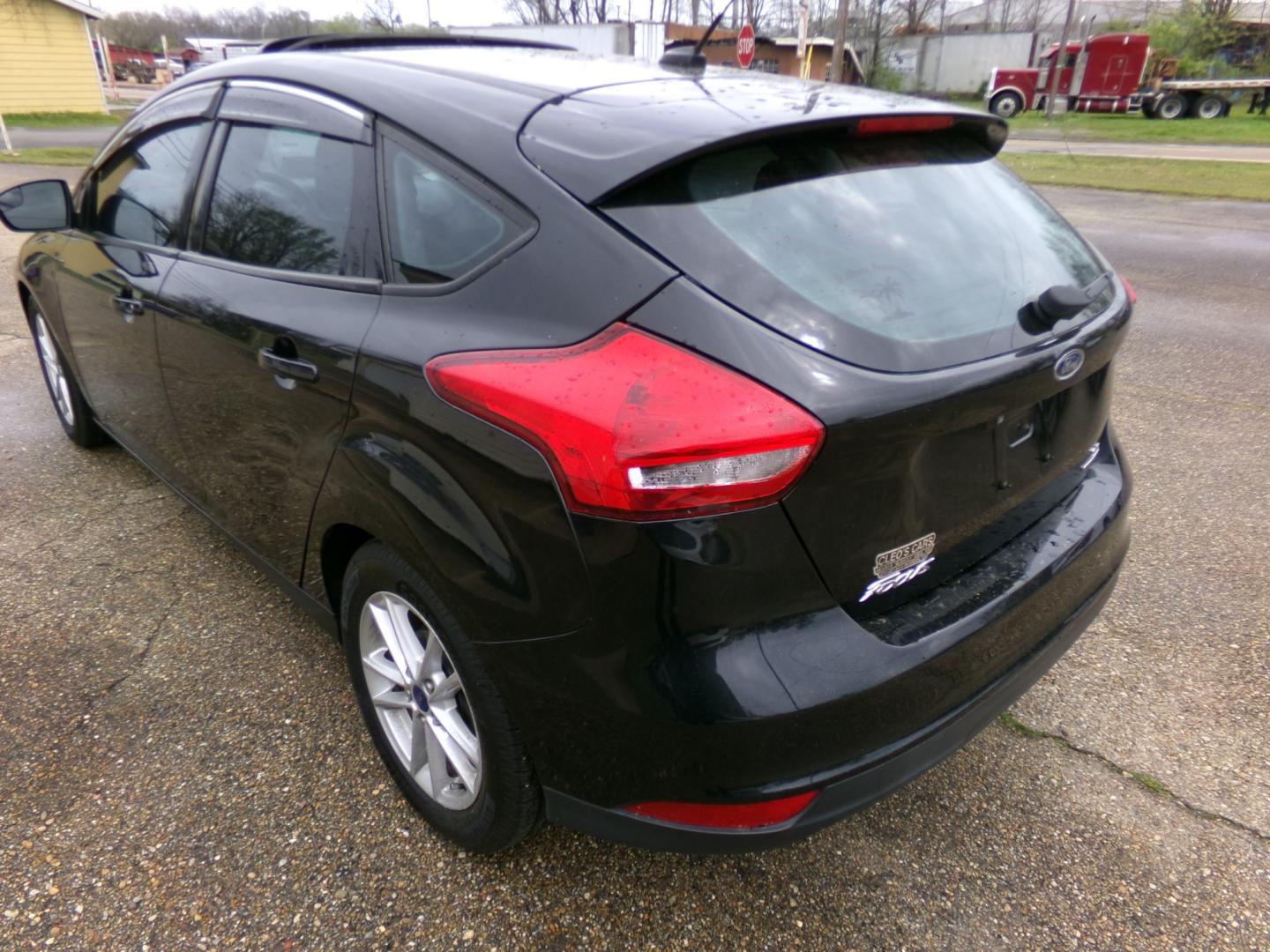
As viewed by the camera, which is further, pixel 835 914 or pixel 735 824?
pixel 835 914

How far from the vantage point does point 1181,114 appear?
108 feet

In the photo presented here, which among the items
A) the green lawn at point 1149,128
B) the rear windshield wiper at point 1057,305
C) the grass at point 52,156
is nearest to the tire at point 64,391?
the rear windshield wiper at point 1057,305

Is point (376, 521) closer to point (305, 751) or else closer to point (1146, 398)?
point (305, 751)

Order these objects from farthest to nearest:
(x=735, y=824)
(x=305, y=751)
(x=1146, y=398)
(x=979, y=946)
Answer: (x=1146, y=398) → (x=305, y=751) → (x=979, y=946) → (x=735, y=824)

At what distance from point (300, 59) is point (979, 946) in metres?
2.73

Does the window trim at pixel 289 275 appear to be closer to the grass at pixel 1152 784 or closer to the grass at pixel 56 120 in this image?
the grass at pixel 1152 784

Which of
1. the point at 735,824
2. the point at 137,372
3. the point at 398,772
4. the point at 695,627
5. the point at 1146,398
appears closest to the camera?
the point at 695,627

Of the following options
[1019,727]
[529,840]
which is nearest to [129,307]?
[529,840]

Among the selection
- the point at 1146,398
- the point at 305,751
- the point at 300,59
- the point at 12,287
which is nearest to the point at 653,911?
the point at 305,751

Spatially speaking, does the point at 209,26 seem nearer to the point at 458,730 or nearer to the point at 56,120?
the point at 56,120

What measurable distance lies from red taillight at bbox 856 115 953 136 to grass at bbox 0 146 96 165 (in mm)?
16968

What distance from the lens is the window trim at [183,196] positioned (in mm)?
2660

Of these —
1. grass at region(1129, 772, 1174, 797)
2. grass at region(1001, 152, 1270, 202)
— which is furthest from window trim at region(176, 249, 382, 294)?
grass at region(1001, 152, 1270, 202)

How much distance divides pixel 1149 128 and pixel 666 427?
3335 cm
